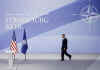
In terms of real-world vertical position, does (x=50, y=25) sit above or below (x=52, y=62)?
above

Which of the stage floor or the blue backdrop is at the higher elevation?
the blue backdrop

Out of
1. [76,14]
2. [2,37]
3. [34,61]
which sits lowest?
[34,61]

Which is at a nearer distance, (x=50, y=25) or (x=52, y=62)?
(x=52, y=62)

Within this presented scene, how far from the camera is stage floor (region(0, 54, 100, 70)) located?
527 inches

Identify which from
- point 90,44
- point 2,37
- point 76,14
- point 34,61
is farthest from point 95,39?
point 2,37

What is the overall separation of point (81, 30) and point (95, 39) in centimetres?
107

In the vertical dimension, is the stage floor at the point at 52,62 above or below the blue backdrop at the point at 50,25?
below

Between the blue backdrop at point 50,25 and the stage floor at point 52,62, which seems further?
the blue backdrop at point 50,25

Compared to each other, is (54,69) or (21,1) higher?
(21,1)

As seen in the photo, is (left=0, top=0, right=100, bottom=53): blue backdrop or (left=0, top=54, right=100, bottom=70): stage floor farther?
(left=0, top=0, right=100, bottom=53): blue backdrop

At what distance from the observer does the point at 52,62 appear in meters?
15.0

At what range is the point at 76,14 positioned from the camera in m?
17.9

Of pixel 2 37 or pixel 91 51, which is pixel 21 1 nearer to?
pixel 2 37

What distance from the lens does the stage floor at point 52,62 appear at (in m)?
13.4
